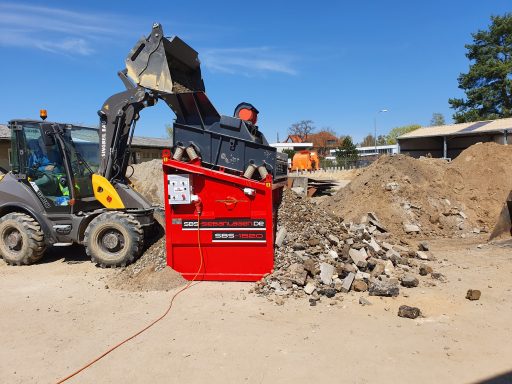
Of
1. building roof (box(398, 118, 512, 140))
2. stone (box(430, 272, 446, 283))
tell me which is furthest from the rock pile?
building roof (box(398, 118, 512, 140))

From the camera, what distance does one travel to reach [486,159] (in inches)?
571

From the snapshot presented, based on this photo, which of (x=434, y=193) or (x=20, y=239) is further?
(x=434, y=193)

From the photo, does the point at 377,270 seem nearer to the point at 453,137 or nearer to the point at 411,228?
the point at 411,228

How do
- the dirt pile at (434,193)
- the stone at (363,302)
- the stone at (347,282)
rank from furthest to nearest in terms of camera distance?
the dirt pile at (434,193)
the stone at (347,282)
the stone at (363,302)

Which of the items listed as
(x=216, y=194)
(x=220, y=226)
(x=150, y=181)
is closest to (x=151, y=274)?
(x=220, y=226)

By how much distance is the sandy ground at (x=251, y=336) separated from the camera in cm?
400

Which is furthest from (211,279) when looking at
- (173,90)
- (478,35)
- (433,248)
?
(478,35)

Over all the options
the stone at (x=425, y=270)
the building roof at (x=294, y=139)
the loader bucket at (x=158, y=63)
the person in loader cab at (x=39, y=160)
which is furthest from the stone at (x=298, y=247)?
the building roof at (x=294, y=139)

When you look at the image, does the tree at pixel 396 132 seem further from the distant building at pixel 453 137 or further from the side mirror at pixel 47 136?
the side mirror at pixel 47 136

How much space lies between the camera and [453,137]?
3388 centimetres

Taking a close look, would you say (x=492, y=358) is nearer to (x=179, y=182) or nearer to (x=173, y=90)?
(x=179, y=182)

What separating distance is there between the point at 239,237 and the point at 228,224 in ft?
0.84

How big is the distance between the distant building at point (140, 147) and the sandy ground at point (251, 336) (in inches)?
421

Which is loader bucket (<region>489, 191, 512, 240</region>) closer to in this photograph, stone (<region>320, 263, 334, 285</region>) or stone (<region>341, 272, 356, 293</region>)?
stone (<region>341, 272, 356, 293</region>)
